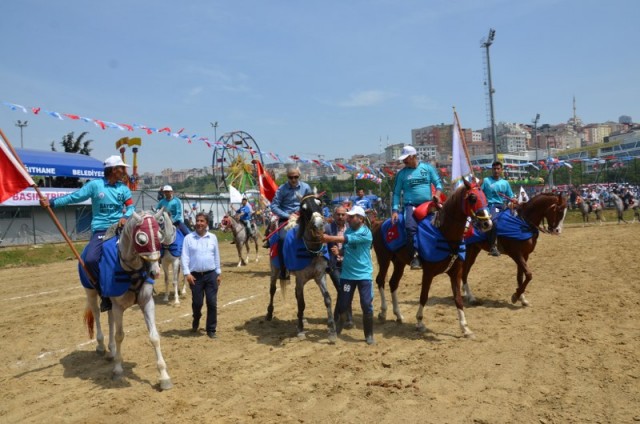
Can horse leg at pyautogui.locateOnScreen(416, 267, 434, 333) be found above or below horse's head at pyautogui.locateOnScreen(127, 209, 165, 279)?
below

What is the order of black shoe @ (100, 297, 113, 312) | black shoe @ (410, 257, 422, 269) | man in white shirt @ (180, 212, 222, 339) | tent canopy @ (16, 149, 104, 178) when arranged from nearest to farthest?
black shoe @ (100, 297, 113, 312) < black shoe @ (410, 257, 422, 269) < man in white shirt @ (180, 212, 222, 339) < tent canopy @ (16, 149, 104, 178)

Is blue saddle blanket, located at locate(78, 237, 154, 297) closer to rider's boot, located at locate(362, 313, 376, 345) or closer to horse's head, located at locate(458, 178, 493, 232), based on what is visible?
rider's boot, located at locate(362, 313, 376, 345)

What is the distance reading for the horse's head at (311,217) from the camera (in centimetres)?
704

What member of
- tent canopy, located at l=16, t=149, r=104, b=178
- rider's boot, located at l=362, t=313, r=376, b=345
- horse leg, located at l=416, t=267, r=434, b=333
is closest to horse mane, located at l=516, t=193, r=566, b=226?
horse leg, located at l=416, t=267, r=434, b=333

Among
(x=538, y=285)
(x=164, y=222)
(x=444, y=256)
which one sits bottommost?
(x=538, y=285)

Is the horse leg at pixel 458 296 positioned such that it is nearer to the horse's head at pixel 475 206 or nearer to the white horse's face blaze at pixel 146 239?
Answer: the horse's head at pixel 475 206

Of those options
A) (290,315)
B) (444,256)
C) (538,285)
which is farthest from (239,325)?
(538,285)

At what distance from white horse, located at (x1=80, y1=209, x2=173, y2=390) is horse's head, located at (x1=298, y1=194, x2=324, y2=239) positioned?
6.91 feet

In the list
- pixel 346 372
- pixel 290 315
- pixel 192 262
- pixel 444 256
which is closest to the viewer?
pixel 346 372

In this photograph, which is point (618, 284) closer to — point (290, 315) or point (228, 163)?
point (290, 315)

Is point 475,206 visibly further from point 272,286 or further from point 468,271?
point 272,286

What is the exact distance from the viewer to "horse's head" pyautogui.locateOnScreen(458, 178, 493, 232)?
7078mm

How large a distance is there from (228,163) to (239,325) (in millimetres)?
31242

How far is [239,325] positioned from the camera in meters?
8.67
